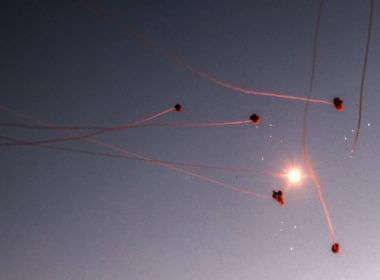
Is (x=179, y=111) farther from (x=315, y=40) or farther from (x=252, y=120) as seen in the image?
(x=315, y=40)

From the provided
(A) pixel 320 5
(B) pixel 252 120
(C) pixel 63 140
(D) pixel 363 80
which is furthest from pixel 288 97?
(C) pixel 63 140

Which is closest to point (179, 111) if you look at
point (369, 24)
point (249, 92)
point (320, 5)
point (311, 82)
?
point (249, 92)

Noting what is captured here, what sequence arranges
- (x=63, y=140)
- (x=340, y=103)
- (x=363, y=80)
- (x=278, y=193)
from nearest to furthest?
(x=340, y=103) → (x=278, y=193) → (x=363, y=80) → (x=63, y=140)

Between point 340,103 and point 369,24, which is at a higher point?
point 369,24

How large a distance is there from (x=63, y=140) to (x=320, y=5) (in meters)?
5.63

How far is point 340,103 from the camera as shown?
5.65m

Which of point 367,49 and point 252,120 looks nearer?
point 252,120

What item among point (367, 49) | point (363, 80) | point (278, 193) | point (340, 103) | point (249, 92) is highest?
point (367, 49)

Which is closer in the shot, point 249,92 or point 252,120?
point 252,120

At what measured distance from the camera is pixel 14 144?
25.3 ft

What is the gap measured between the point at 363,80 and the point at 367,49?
61 cm

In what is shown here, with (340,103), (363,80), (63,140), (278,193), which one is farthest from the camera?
(63,140)

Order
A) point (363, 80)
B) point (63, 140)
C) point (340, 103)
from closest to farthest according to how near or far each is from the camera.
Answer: point (340, 103), point (363, 80), point (63, 140)

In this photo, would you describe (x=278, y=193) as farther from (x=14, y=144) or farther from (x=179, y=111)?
(x=14, y=144)
